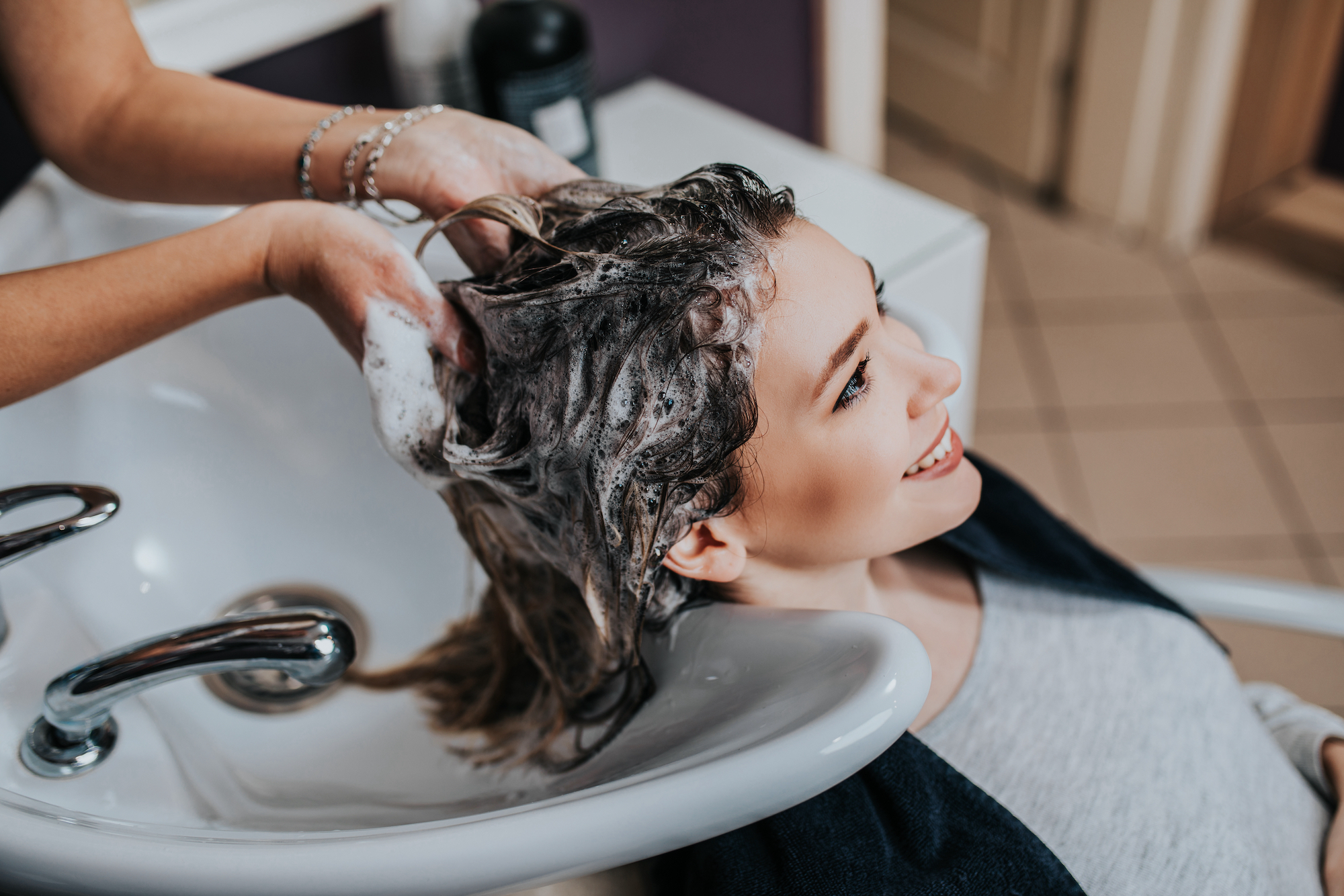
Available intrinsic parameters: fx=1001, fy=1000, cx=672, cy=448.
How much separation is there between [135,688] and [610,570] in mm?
268

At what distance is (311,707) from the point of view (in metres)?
0.75

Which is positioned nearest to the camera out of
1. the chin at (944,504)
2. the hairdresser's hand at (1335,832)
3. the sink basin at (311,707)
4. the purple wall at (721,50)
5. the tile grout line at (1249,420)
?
the sink basin at (311,707)

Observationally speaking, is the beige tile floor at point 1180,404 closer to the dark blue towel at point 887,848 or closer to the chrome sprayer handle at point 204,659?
the dark blue towel at point 887,848

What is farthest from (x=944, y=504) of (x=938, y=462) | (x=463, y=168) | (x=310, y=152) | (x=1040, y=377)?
(x=1040, y=377)

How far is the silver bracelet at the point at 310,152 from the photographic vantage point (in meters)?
0.70

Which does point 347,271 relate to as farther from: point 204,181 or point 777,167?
point 777,167

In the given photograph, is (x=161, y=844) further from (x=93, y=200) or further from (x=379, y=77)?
(x=379, y=77)

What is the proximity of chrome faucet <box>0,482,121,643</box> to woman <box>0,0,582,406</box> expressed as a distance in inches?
2.9

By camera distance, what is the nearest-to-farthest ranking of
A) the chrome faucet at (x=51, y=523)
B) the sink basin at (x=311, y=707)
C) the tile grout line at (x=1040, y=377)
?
the sink basin at (x=311, y=707)
the chrome faucet at (x=51, y=523)
the tile grout line at (x=1040, y=377)

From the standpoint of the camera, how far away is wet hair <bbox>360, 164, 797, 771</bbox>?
1.85 feet

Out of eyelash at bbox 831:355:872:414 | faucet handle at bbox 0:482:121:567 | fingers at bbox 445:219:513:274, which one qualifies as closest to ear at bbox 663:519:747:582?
eyelash at bbox 831:355:872:414

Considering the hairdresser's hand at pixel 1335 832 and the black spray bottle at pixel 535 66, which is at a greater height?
the black spray bottle at pixel 535 66

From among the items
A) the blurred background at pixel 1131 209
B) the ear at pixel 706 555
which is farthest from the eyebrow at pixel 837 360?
the blurred background at pixel 1131 209

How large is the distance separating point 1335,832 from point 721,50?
3.74ft
